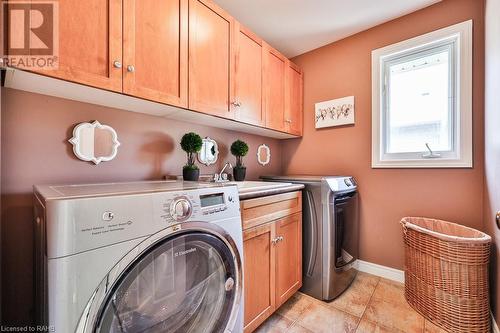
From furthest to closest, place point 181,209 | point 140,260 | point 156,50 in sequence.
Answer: point 156,50 < point 181,209 < point 140,260

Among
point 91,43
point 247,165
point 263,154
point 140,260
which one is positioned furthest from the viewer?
point 263,154

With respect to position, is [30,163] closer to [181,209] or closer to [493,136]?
[181,209]

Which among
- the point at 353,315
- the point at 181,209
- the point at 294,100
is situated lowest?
the point at 353,315

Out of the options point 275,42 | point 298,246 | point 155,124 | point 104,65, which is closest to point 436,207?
point 298,246

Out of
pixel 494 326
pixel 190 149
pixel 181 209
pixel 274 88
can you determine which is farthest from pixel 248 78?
pixel 494 326

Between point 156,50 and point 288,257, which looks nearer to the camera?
point 156,50

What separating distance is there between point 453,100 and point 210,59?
1.93m

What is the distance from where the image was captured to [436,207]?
1789mm

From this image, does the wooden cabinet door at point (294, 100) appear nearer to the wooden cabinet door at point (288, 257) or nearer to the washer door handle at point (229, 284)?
the wooden cabinet door at point (288, 257)

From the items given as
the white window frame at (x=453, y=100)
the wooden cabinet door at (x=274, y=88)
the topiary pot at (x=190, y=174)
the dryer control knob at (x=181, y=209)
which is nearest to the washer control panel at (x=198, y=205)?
the dryer control knob at (x=181, y=209)

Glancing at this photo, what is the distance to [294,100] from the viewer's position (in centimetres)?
237

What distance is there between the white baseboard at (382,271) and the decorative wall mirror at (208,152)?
175 cm

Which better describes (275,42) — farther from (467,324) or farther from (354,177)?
(467,324)

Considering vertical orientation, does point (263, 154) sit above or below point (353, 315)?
above
